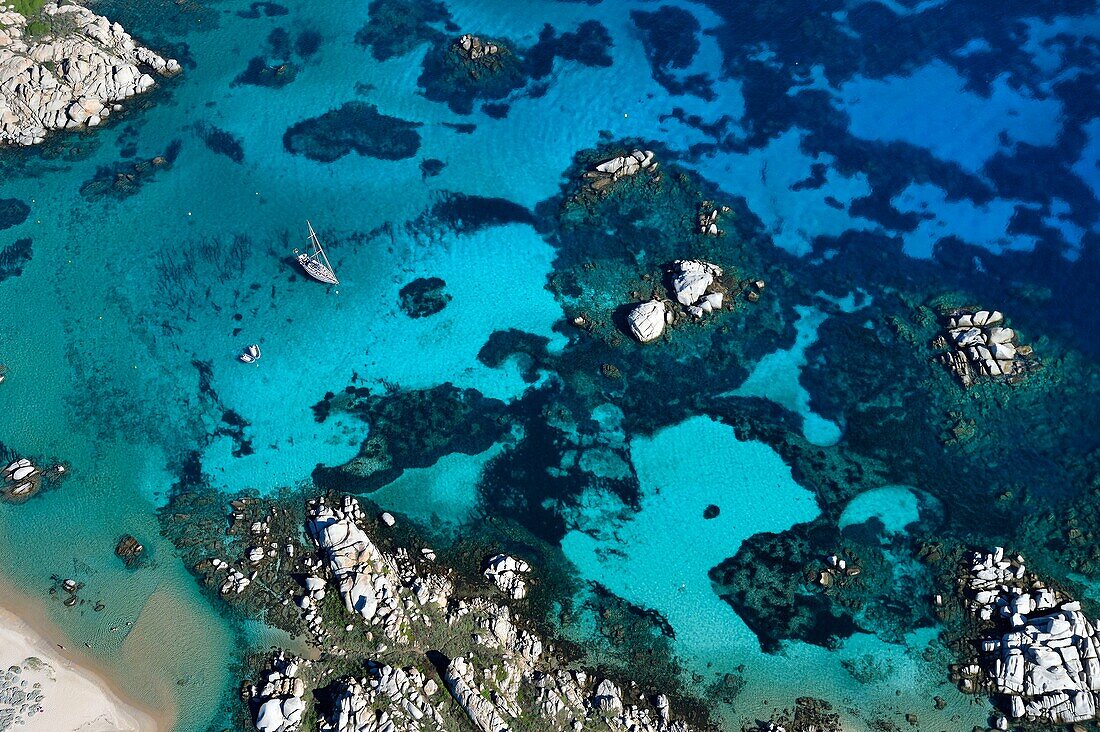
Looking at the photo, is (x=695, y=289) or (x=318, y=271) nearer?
(x=695, y=289)

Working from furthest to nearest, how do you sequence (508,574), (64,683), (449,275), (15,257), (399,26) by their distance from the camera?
(399,26)
(15,257)
(449,275)
(508,574)
(64,683)

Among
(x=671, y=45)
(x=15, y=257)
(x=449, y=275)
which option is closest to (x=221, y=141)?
(x=15, y=257)

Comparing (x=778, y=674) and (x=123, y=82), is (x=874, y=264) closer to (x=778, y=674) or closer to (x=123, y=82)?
(x=778, y=674)

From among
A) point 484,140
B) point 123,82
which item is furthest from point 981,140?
point 123,82

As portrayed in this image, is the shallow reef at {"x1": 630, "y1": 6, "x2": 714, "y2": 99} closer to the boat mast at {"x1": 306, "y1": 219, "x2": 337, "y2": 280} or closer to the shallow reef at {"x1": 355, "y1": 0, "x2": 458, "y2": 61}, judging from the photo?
the shallow reef at {"x1": 355, "y1": 0, "x2": 458, "y2": 61}

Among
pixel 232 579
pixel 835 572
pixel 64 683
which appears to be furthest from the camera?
pixel 835 572

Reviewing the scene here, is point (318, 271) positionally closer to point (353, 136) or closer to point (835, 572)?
point (353, 136)
